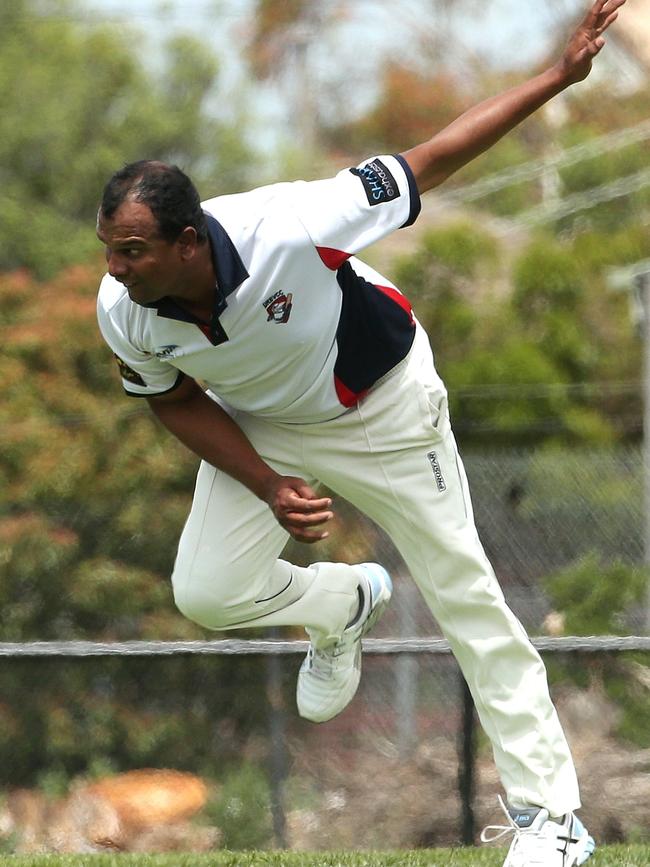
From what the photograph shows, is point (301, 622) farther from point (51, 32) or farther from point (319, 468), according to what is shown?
point (51, 32)

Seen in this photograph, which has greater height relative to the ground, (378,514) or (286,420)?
(286,420)

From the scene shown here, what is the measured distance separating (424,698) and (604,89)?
1804 cm

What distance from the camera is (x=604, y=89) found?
2292 centimetres

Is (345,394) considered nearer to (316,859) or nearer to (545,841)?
(545,841)

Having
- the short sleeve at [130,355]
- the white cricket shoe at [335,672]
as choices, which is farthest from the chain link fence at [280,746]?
the short sleeve at [130,355]

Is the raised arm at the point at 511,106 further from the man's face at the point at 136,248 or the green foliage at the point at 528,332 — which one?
the green foliage at the point at 528,332

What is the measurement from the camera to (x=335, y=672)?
16.9 ft

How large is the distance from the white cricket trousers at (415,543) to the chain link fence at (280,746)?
3.95 feet

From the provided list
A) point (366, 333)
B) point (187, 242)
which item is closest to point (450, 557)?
point (366, 333)

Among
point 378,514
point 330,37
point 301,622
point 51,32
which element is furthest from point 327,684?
point 330,37

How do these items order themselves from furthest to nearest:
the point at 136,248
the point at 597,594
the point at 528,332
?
the point at 528,332 < the point at 597,594 < the point at 136,248

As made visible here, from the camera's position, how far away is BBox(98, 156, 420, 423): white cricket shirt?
418 cm

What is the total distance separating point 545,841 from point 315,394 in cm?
142

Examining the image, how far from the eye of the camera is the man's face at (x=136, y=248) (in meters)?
3.98
